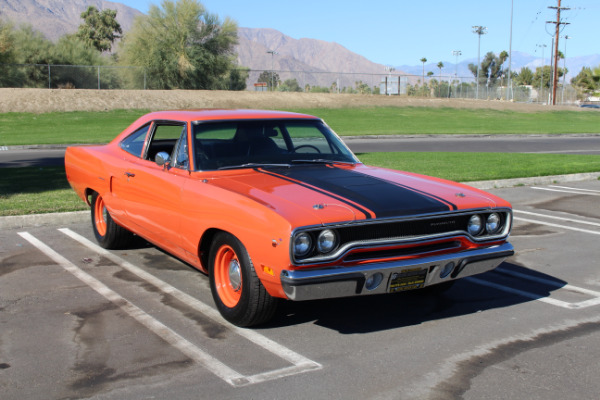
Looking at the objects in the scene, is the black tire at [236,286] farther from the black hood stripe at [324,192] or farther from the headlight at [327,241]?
the black hood stripe at [324,192]

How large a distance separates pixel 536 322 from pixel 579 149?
20.0m

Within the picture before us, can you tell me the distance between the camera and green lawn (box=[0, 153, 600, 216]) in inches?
370

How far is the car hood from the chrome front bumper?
1.11 ft

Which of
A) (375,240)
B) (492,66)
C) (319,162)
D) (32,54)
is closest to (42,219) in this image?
(319,162)

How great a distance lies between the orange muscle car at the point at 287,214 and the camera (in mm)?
4320

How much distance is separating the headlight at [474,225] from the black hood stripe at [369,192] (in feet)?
0.94

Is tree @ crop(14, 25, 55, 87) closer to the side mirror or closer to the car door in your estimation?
the car door

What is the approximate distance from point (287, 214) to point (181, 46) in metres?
46.2

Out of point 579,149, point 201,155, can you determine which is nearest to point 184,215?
point 201,155

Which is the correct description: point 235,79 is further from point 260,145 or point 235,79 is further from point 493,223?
point 493,223

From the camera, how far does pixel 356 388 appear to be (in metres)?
3.84

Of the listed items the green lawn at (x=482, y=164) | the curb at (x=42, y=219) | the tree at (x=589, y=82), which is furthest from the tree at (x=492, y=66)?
the curb at (x=42, y=219)

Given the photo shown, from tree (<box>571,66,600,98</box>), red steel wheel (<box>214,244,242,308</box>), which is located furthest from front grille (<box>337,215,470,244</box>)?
tree (<box>571,66,600,98</box>)

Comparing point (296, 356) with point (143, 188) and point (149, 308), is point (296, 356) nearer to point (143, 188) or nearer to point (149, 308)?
point (149, 308)
